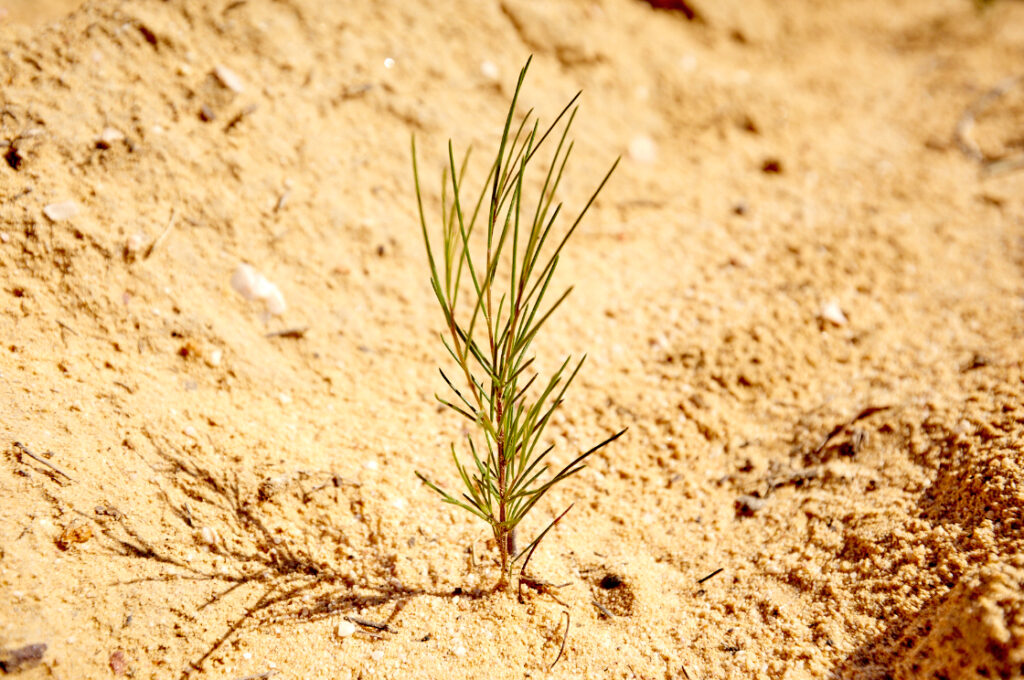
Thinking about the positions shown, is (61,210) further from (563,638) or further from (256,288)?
(563,638)

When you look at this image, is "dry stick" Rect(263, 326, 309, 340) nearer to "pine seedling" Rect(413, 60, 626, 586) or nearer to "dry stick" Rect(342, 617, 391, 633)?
"pine seedling" Rect(413, 60, 626, 586)

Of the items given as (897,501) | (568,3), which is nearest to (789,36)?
(568,3)

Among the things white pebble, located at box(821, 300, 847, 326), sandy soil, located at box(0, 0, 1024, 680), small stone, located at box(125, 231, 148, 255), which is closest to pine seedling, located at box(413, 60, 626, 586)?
sandy soil, located at box(0, 0, 1024, 680)

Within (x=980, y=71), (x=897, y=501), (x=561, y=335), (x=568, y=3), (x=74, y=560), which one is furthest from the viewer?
(x=980, y=71)

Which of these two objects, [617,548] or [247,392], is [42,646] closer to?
[247,392]

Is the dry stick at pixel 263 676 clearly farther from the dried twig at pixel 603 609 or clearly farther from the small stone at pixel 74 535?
the dried twig at pixel 603 609
